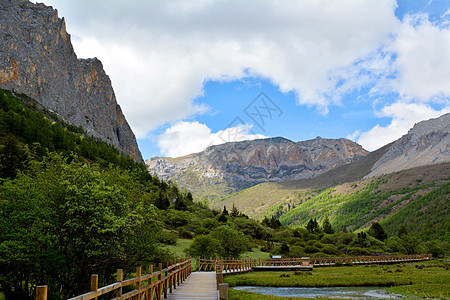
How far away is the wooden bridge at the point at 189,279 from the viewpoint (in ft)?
32.1

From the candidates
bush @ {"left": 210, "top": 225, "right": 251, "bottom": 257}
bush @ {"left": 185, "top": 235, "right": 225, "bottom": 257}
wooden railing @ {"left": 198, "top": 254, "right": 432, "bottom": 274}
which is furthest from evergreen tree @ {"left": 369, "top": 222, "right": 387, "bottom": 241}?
bush @ {"left": 185, "top": 235, "right": 225, "bottom": 257}

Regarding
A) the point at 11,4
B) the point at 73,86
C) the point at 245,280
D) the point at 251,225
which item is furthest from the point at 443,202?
the point at 11,4

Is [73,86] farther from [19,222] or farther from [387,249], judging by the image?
[19,222]

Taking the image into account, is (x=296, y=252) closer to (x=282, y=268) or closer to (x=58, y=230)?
(x=282, y=268)

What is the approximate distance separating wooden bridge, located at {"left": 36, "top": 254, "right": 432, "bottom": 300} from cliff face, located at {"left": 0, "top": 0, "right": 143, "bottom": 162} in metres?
126

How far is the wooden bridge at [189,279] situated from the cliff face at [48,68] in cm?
12571

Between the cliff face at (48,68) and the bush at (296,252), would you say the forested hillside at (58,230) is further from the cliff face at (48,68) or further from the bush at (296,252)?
the cliff face at (48,68)

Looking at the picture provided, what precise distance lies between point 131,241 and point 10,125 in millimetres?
86140

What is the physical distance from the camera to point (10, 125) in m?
87.6

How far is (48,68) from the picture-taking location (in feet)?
512

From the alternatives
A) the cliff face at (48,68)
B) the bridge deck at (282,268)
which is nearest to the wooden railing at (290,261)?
the bridge deck at (282,268)

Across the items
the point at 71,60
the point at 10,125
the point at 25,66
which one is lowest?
the point at 10,125

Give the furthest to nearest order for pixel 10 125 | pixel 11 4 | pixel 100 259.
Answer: pixel 11 4 → pixel 10 125 → pixel 100 259

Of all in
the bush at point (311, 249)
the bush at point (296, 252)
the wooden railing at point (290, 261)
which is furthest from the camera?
the bush at point (311, 249)
